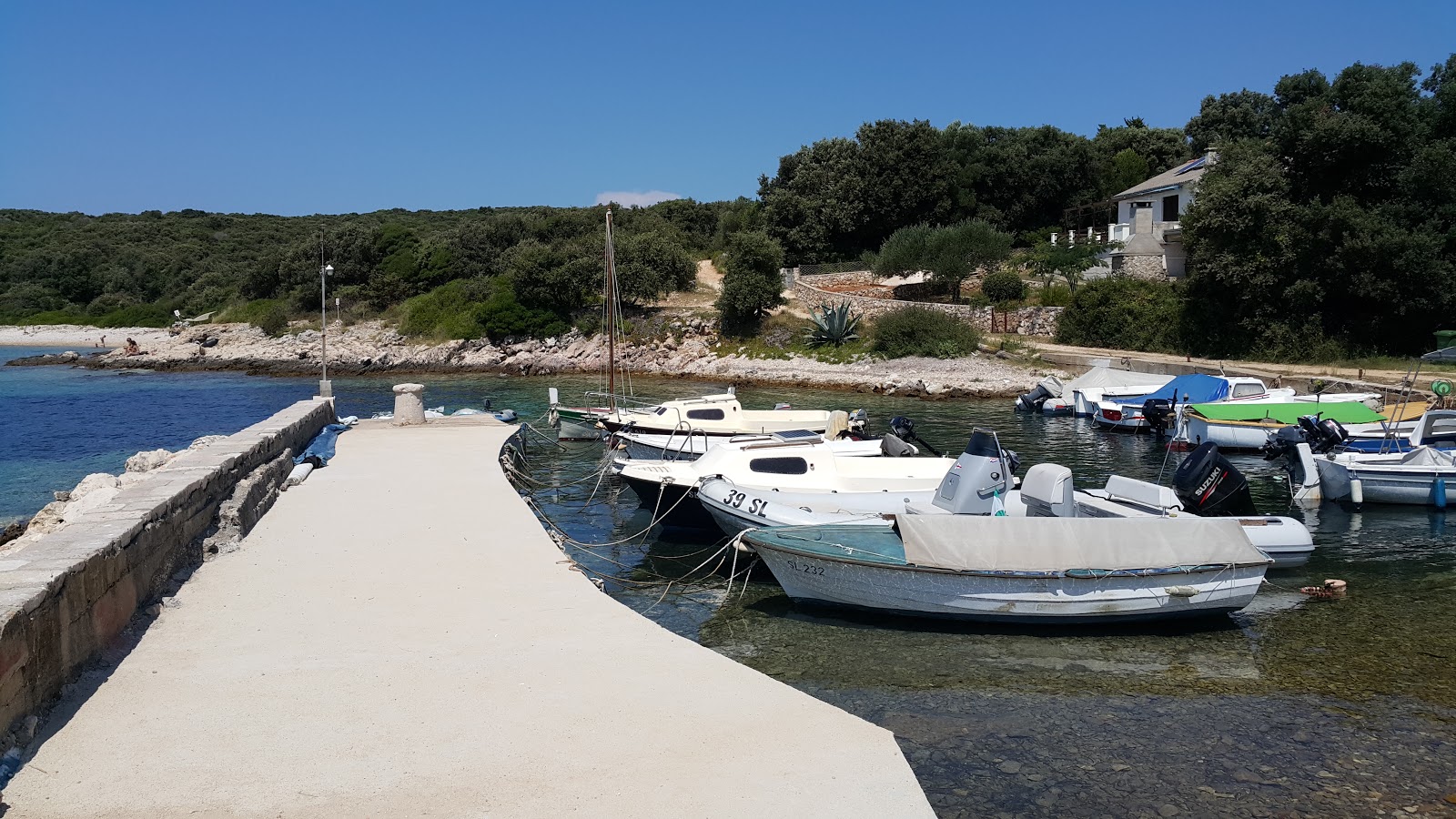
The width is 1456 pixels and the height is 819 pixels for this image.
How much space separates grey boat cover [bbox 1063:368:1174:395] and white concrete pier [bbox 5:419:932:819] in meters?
29.1

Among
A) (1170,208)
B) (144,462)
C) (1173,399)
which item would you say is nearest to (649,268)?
(1170,208)

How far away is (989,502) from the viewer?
1475 centimetres

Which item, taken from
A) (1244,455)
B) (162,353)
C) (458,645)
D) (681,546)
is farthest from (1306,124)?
(162,353)

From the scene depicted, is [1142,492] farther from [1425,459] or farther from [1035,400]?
[1035,400]

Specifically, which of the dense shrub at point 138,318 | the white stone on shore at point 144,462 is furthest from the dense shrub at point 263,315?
the white stone on shore at point 144,462

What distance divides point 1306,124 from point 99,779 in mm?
46253

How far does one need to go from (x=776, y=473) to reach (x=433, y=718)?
1035 cm

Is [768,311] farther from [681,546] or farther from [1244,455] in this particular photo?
[681,546]

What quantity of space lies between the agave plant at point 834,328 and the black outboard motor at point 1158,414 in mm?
21360

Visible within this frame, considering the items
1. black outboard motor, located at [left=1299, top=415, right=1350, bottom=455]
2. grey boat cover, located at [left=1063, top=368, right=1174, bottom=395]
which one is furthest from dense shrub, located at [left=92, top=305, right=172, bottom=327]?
black outboard motor, located at [left=1299, top=415, right=1350, bottom=455]

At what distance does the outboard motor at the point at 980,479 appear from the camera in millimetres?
14766

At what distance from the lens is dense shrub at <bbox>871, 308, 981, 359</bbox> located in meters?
48.0

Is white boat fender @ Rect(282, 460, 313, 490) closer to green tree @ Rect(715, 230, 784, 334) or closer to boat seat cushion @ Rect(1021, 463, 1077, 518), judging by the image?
boat seat cushion @ Rect(1021, 463, 1077, 518)

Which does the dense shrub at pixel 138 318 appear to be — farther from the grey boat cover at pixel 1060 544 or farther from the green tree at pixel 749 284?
the grey boat cover at pixel 1060 544
